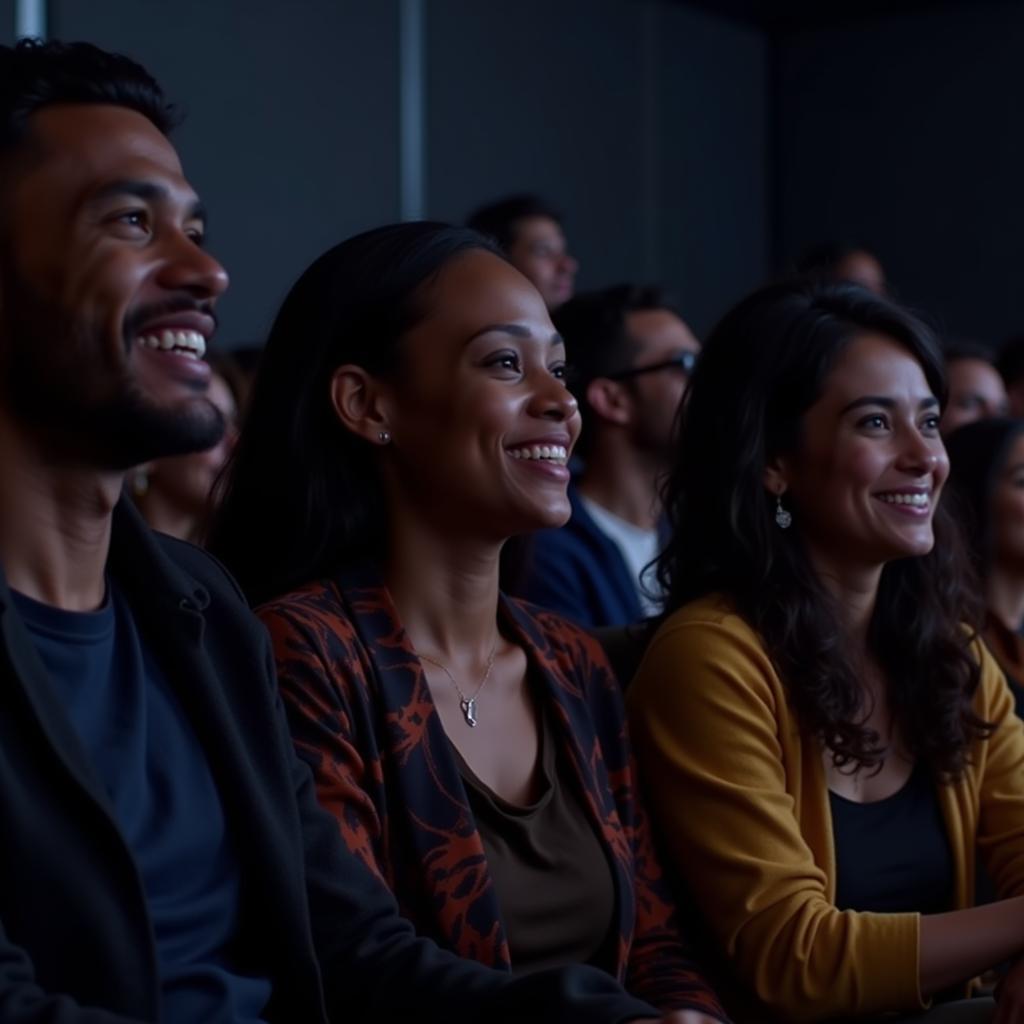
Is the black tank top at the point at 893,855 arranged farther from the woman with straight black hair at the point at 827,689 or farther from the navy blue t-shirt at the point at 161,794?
the navy blue t-shirt at the point at 161,794

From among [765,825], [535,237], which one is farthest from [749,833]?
[535,237]

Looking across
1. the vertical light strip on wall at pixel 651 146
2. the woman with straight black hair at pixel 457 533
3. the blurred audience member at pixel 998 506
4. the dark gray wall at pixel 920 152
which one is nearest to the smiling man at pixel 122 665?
the woman with straight black hair at pixel 457 533

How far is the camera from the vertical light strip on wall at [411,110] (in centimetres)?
564

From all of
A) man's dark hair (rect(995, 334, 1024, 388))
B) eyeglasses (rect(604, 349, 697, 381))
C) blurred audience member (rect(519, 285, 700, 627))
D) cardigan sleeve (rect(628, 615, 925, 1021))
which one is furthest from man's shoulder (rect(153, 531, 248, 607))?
man's dark hair (rect(995, 334, 1024, 388))

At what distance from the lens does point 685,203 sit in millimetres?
7008

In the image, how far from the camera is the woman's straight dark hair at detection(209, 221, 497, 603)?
1901mm

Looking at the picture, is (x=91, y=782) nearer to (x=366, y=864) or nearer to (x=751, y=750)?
(x=366, y=864)

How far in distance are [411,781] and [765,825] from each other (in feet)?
1.55

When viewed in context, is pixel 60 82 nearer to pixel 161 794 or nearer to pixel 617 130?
pixel 161 794

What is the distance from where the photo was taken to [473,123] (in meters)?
5.94

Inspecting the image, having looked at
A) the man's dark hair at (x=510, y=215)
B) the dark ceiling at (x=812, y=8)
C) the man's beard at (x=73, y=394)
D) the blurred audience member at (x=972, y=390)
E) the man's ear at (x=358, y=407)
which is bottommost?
the blurred audience member at (x=972, y=390)

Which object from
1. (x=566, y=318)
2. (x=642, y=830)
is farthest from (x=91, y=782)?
(x=566, y=318)

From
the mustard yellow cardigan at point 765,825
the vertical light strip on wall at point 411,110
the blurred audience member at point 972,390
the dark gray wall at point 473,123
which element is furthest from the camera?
the vertical light strip on wall at point 411,110

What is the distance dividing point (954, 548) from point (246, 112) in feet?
10.7
